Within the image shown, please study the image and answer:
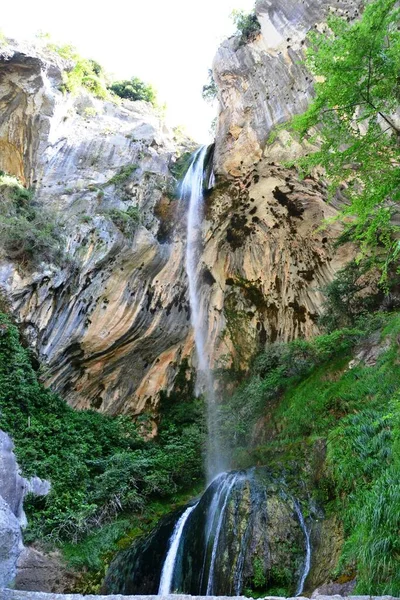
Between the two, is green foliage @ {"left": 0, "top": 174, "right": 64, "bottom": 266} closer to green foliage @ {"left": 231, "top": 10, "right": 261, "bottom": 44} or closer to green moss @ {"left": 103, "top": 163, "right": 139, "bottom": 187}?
green moss @ {"left": 103, "top": 163, "right": 139, "bottom": 187}

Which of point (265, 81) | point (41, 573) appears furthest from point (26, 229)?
point (265, 81)

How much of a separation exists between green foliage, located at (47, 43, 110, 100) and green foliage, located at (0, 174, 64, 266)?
21.2 ft

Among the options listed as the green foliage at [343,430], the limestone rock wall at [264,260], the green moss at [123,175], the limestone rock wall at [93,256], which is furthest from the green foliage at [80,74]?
the green foliage at [343,430]

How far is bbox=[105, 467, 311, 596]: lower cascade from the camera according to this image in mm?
6195

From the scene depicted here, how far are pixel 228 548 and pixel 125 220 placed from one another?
9.68m

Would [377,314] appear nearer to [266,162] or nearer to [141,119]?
[266,162]

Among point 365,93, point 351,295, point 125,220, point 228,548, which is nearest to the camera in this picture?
point 365,93

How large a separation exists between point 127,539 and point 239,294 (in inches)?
328

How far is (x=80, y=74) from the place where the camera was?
18.1 metres

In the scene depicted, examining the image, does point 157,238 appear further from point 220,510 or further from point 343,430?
point 343,430

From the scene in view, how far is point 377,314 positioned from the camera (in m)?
10.3

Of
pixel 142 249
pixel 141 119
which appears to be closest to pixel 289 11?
pixel 141 119

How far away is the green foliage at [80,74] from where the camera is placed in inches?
682

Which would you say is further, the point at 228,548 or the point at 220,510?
the point at 220,510
